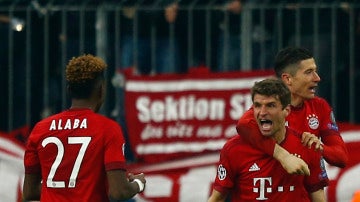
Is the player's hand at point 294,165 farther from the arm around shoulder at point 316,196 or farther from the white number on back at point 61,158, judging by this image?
the white number on back at point 61,158

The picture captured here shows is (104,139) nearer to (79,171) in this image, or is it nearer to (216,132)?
(79,171)

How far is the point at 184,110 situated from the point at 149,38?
0.66 metres

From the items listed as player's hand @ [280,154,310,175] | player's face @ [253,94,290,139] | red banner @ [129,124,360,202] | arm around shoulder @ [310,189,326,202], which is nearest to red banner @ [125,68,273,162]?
red banner @ [129,124,360,202]

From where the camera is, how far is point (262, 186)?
315 inches

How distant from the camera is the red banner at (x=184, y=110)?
11445 millimetres

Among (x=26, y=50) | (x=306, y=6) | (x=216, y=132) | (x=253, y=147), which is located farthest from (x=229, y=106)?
Answer: (x=253, y=147)

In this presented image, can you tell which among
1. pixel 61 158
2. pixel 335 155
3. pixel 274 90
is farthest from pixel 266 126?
pixel 61 158

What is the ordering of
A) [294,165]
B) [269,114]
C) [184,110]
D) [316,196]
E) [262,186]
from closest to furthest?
[294,165] → [269,114] → [262,186] → [316,196] → [184,110]

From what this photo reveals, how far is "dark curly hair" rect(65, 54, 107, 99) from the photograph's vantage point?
7824 mm

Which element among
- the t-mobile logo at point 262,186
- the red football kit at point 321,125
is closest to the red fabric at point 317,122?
the red football kit at point 321,125

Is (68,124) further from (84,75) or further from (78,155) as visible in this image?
(84,75)

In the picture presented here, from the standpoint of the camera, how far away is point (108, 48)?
38.0ft

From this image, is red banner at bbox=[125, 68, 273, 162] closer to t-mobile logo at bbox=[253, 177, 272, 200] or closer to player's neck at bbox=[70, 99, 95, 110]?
t-mobile logo at bbox=[253, 177, 272, 200]

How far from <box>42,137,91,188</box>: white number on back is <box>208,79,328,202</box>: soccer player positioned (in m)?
0.84
